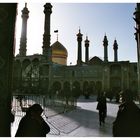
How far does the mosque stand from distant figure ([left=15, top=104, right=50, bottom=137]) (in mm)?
32985

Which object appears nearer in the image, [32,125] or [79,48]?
[32,125]

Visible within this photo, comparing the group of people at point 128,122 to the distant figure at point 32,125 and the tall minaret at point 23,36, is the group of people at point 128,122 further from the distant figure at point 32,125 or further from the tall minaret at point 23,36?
the tall minaret at point 23,36

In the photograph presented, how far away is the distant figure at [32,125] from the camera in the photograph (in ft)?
11.5

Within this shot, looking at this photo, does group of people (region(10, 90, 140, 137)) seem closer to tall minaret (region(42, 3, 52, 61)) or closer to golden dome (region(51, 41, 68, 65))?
tall minaret (region(42, 3, 52, 61))

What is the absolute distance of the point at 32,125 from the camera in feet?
11.6

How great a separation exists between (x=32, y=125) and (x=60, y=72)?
4183cm

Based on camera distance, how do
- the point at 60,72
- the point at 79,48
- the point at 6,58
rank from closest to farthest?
the point at 6,58, the point at 60,72, the point at 79,48

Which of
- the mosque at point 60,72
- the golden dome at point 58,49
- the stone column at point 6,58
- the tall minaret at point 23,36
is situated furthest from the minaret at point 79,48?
the stone column at point 6,58

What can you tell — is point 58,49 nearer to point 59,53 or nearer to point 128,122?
point 59,53

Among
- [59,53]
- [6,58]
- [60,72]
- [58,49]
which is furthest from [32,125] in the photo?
[59,53]

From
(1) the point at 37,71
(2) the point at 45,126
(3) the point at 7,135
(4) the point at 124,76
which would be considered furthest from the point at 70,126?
(1) the point at 37,71

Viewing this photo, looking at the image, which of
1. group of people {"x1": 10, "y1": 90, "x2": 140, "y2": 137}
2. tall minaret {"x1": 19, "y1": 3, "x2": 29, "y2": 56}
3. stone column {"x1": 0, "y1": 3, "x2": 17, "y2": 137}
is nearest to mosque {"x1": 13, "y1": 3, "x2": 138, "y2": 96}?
tall minaret {"x1": 19, "y1": 3, "x2": 29, "y2": 56}

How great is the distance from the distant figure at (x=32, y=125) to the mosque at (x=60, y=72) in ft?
108

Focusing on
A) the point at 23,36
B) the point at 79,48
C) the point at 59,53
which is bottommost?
the point at 59,53
